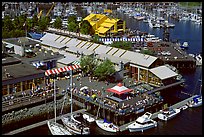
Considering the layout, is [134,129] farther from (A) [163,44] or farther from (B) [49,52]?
(A) [163,44]

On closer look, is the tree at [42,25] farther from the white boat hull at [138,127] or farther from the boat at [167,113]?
the white boat hull at [138,127]

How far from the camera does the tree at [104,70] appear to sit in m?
18.9

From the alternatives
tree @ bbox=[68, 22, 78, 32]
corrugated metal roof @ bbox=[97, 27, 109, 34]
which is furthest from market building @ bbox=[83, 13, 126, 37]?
tree @ bbox=[68, 22, 78, 32]

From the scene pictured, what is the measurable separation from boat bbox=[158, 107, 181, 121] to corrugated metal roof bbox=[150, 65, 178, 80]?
2810 millimetres

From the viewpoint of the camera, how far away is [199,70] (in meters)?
23.8

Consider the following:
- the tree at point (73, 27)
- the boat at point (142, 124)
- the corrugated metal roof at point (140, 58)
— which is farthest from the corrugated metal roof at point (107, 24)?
the boat at point (142, 124)

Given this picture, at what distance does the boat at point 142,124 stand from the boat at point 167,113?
726 mm

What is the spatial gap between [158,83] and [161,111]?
3063mm

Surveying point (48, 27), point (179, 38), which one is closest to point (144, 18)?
point (179, 38)

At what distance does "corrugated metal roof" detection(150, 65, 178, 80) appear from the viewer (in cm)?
1894

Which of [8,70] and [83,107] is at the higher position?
[8,70]

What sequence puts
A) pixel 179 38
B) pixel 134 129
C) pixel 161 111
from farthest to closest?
pixel 179 38
pixel 161 111
pixel 134 129

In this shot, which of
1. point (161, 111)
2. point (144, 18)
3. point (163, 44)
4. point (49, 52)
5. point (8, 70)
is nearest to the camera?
point (161, 111)

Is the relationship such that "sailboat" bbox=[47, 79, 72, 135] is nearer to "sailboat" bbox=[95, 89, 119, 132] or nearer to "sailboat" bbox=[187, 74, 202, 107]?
"sailboat" bbox=[95, 89, 119, 132]
